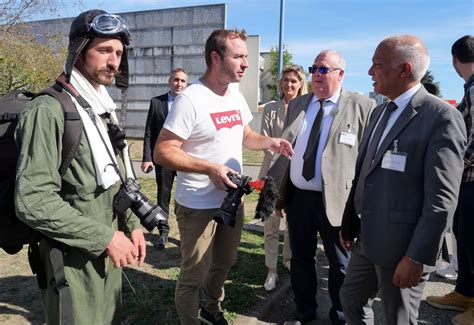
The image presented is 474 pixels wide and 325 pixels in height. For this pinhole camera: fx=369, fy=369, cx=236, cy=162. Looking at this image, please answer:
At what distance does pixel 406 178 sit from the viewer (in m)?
2.11

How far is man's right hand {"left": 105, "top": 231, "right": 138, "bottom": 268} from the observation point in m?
1.70

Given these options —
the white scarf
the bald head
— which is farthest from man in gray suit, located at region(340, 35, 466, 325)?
the white scarf

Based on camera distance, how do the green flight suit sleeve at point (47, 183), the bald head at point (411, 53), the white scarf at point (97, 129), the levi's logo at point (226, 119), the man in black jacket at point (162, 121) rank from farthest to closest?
the man in black jacket at point (162, 121) → the levi's logo at point (226, 119) → the bald head at point (411, 53) → the white scarf at point (97, 129) → the green flight suit sleeve at point (47, 183)

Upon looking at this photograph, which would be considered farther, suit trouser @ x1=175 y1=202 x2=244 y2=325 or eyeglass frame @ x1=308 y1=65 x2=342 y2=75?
eyeglass frame @ x1=308 y1=65 x2=342 y2=75

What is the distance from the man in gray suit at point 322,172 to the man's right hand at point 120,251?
1765 millimetres

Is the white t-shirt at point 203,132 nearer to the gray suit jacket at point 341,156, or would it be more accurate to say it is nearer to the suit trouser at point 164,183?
the gray suit jacket at point 341,156

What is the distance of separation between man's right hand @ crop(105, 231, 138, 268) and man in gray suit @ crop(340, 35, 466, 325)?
4.67 feet

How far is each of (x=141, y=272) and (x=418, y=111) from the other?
3.24 meters

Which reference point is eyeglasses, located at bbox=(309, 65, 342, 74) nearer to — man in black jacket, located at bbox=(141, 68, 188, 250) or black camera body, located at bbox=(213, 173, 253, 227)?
black camera body, located at bbox=(213, 173, 253, 227)

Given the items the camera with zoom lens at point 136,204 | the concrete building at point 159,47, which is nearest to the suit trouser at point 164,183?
the camera with zoom lens at point 136,204

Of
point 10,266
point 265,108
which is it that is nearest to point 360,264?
point 265,108

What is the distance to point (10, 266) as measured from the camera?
4109 millimetres

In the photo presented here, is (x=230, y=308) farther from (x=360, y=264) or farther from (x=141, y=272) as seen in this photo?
(x=360, y=264)

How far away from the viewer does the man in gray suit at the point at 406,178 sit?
2.00 metres
